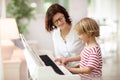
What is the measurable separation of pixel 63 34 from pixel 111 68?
230 centimetres

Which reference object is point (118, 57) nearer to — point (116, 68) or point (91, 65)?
point (116, 68)

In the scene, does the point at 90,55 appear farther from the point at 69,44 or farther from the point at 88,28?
the point at 69,44

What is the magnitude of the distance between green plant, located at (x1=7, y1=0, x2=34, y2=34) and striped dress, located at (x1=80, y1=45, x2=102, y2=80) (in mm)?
2550

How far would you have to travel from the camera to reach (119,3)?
209 inches

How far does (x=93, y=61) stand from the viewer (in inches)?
73.0

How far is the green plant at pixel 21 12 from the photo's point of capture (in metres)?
4.32

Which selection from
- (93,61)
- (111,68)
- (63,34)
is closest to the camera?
(93,61)

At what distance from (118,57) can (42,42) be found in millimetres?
1420

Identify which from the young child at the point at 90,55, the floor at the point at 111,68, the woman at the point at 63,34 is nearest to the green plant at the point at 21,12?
the floor at the point at 111,68

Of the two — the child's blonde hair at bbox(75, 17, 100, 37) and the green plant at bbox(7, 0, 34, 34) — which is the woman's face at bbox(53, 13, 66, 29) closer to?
the child's blonde hair at bbox(75, 17, 100, 37)

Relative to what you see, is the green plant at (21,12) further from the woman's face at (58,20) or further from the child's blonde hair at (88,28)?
the child's blonde hair at (88,28)

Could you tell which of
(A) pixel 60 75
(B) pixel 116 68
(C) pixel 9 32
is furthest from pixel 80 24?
(B) pixel 116 68

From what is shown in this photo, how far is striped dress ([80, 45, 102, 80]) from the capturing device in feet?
6.10

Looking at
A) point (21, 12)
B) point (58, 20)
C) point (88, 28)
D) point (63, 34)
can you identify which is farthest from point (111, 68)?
point (88, 28)
